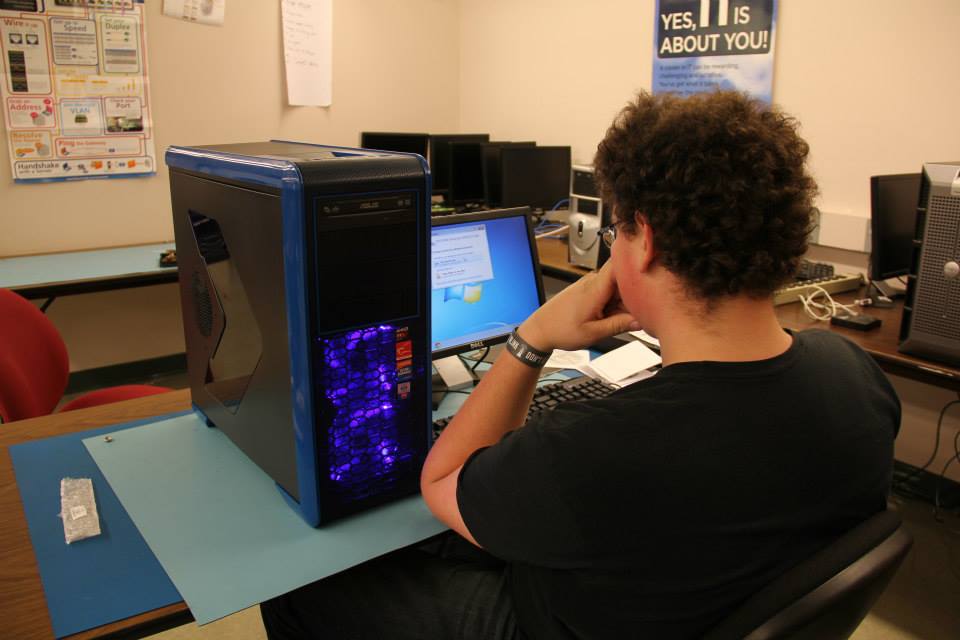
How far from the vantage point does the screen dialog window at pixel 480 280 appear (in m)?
1.59

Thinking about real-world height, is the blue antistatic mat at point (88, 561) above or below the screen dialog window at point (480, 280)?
below

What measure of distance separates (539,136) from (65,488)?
3.68 meters

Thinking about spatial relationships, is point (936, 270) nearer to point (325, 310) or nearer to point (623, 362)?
point (623, 362)

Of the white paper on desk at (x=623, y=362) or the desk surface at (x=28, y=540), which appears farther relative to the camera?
the white paper on desk at (x=623, y=362)

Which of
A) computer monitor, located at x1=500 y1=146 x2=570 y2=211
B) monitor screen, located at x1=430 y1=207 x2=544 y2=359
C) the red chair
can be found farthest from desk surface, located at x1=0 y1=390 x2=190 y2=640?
computer monitor, located at x1=500 y1=146 x2=570 y2=211

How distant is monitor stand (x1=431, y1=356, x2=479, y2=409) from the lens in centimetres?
157

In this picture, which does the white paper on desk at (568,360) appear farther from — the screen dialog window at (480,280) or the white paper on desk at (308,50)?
the white paper on desk at (308,50)

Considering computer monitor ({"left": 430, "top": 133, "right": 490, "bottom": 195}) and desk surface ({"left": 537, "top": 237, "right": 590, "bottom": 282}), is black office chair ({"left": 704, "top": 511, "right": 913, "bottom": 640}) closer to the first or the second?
desk surface ({"left": 537, "top": 237, "right": 590, "bottom": 282})

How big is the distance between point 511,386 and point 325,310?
0.28m

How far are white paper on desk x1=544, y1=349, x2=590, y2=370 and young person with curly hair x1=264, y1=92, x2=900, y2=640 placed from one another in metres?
0.77

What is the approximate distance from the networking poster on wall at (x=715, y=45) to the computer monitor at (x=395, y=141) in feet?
4.65

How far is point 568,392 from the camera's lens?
1.53m

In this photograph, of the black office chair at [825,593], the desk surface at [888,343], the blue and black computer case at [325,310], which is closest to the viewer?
the black office chair at [825,593]

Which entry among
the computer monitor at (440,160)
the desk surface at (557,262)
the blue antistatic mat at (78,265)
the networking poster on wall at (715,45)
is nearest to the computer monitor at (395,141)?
the computer monitor at (440,160)
